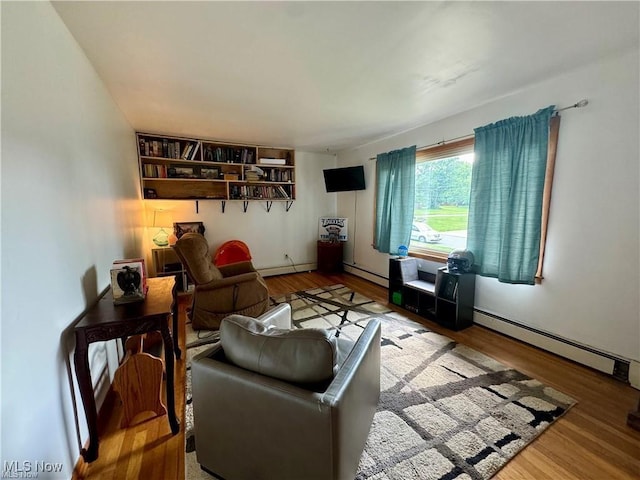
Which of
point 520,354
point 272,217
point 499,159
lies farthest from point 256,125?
point 520,354

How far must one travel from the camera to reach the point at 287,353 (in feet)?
3.44

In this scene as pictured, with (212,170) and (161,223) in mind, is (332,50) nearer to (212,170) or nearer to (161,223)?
(212,170)

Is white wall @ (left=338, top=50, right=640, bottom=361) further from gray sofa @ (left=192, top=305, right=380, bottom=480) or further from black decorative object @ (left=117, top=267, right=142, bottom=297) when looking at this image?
black decorative object @ (left=117, top=267, right=142, bottom=297)

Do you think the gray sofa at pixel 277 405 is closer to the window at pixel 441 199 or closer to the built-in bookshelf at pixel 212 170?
the window at pixel 441 199

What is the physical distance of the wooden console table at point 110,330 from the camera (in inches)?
49.1

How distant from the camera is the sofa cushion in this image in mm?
1024

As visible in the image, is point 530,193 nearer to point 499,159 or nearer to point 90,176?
point 499,159

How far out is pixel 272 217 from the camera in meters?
4.68

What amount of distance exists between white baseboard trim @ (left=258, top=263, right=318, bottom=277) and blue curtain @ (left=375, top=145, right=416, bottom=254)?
5.00 ft

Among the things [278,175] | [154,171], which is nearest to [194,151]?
[154,171]

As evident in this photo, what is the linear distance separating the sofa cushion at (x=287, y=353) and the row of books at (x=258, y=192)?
135 inches

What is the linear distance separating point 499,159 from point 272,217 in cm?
341

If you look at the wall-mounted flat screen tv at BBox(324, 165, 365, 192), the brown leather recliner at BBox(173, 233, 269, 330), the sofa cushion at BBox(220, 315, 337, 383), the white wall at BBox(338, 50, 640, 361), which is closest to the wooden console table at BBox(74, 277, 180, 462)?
the sofa cushion at BBox(220, 315, 337, 383)

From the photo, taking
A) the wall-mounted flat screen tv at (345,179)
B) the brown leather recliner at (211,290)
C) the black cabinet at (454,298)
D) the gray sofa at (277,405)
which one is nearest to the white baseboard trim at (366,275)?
the black cabinet at (454,298)
